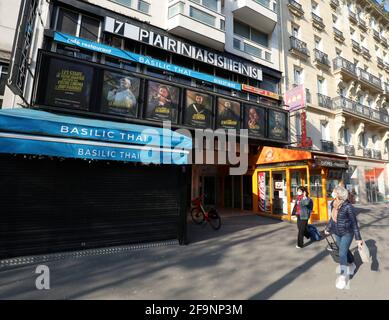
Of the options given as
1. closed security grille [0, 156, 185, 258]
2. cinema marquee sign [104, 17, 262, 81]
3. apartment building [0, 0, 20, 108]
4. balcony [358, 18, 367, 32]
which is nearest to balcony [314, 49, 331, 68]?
cinema marquee sign [104, 17, 262, 81]

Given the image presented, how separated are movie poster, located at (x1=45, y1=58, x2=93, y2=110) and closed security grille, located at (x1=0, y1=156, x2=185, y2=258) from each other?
10.9 feet

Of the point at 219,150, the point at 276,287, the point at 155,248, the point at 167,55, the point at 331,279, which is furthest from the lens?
the point at 219,150

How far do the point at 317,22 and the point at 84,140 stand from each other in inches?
805

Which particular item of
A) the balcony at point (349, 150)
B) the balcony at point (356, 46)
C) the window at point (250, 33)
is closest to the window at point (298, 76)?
the window at point (250, 33)

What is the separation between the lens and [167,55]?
10.7 m

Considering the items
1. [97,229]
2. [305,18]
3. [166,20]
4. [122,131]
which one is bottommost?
[97,229]

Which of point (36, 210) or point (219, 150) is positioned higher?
point (219, 150)

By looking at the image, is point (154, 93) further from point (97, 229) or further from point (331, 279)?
point (331, 279)

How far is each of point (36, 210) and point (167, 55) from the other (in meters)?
8.62

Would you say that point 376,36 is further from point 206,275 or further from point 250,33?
point 206,275

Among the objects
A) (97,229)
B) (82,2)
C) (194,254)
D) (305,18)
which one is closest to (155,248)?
(194,254)

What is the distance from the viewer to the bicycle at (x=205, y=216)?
853 centimetres

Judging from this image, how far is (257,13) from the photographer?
13422 millimetres

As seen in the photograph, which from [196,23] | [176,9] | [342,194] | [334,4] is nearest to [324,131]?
[196,23]
